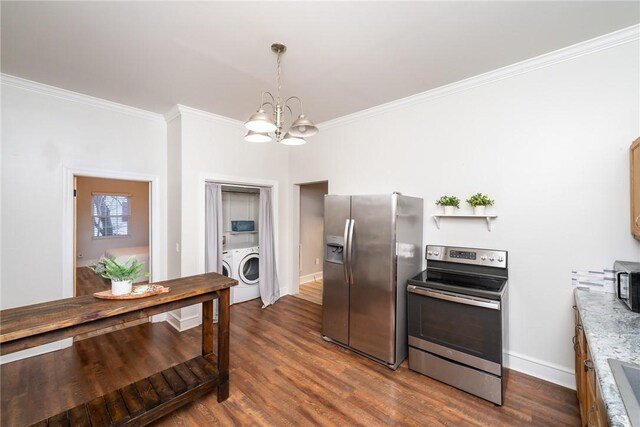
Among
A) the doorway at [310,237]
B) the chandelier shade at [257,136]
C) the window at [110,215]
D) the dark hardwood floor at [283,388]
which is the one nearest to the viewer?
the dark hardwood floor at [283,388]

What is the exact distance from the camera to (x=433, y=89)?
2988 mm

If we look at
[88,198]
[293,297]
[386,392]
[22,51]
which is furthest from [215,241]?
[88,198]

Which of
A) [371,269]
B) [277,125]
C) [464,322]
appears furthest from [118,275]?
[464,322]

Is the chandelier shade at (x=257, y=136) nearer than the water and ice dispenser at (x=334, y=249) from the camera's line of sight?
Yes

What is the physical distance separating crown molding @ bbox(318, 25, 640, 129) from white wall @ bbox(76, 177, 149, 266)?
6.26 m

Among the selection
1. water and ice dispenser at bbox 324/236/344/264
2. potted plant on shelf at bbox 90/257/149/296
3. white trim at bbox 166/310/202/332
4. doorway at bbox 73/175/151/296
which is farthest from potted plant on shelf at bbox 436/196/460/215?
doorway at bbox 73/175/151/296

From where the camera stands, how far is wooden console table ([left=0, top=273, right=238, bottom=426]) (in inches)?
55.2

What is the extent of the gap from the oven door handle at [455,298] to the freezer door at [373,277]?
0.71 feet

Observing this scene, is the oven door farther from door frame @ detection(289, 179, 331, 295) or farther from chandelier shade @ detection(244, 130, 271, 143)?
door frame @ detection(289, 179, 331, 295)

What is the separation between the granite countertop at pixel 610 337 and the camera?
91cm

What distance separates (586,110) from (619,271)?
1.31 metres

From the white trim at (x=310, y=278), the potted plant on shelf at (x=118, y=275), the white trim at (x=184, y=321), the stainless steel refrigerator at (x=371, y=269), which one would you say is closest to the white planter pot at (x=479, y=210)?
the stainless steel refrigerator at (x=371, y=269)

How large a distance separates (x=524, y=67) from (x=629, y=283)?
6.38 ft

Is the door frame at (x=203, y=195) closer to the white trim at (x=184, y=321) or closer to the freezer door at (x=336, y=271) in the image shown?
the white trim at (x=184, y=321)
